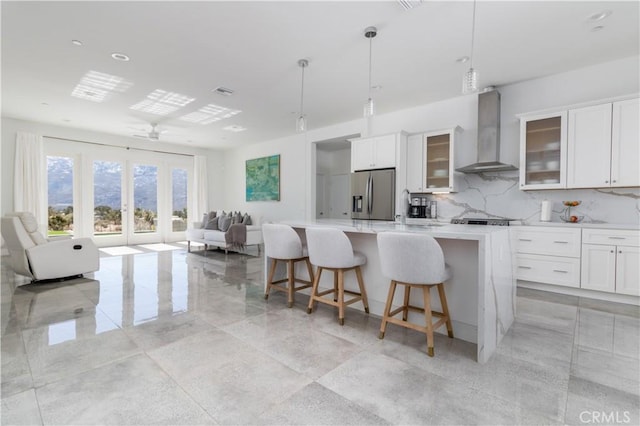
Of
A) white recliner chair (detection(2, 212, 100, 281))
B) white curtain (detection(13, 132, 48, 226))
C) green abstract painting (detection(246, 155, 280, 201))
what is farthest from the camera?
green abstract painting (detection(246, 155, 280, 201))

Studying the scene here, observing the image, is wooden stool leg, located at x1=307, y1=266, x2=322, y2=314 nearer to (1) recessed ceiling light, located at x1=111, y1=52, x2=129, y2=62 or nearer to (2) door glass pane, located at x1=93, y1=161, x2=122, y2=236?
(1) recessed ceiling light, located at x1=111, y1=52, x2=129, y2=62

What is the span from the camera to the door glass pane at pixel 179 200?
29.4 ft

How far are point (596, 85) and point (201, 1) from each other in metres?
4.65

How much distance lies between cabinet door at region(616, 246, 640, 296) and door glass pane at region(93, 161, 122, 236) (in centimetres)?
965

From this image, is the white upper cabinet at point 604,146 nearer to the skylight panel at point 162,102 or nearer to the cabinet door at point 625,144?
the cabinet door at point 625,144

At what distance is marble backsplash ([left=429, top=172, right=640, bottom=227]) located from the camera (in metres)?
3.71

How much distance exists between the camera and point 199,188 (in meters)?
9.26

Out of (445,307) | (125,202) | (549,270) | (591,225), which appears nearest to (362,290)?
(445,307)

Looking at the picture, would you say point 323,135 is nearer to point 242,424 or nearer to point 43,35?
point 43,35

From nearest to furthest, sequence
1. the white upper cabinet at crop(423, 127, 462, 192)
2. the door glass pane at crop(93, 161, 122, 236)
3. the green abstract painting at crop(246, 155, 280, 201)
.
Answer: the white upper cabinet at crop(423, 127, 462, 192) → the door glass pane at crop(93, 161, 122, 236) → the green abstract painting at crop(246, 155, 280, 201)

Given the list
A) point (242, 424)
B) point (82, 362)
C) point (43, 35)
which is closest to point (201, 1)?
point (43, 35)

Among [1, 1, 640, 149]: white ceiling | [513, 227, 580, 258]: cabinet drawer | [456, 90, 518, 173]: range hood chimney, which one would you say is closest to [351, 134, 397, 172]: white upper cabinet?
[1, 1, 640, 149]: white ceiling

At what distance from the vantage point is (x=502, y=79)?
13.9 ft

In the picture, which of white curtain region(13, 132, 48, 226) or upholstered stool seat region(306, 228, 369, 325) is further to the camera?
white curtain region(13, 132, 48, 226)
